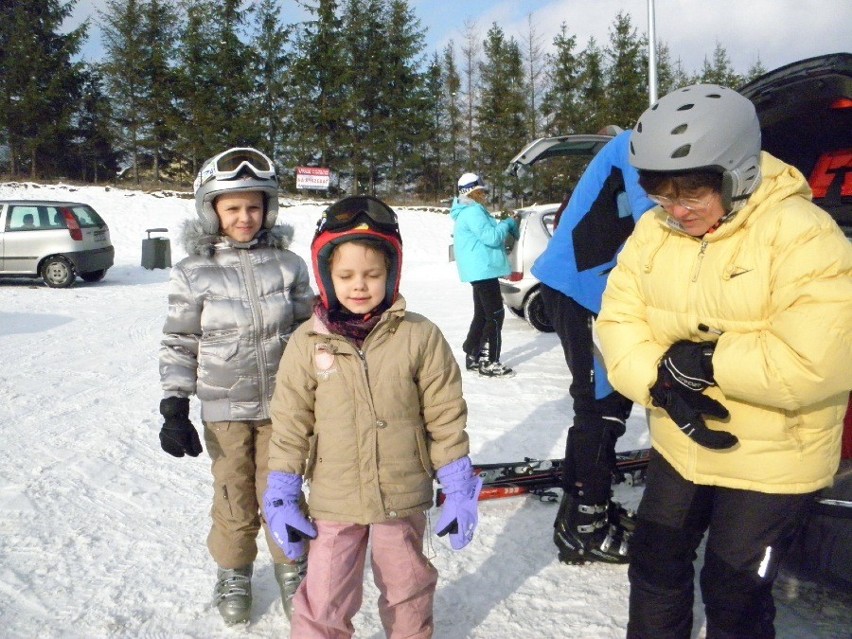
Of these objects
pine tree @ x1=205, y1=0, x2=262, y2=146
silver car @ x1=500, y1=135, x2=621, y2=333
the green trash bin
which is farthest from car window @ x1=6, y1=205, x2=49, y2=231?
pine tree @ x1=205, y1=0, x2=262, y2=146

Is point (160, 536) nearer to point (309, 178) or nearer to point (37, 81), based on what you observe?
point (309, 178)

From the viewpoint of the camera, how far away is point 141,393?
6340 mm

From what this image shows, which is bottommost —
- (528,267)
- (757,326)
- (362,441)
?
(362,441)

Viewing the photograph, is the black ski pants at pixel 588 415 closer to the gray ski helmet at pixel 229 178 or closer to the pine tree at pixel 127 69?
the gray ski helmet at pixel 229 178

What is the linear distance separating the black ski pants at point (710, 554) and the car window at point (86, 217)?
14.7 m

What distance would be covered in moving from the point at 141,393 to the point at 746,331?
17.9ft

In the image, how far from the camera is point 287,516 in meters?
2.25

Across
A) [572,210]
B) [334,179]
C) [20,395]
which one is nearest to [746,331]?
[572,210]

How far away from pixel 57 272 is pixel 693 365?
1447 centimetres

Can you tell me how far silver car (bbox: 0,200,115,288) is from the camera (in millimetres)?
14141

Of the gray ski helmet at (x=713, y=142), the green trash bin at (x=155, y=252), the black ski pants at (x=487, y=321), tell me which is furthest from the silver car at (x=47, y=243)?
the gray ski helmet at (x=713, y=142)

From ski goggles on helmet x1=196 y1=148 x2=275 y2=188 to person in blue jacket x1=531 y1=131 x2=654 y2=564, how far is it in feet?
4.25

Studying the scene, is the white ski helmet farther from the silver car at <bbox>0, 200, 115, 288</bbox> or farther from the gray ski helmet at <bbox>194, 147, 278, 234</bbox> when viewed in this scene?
the silver car at <bbox>0, 200, 115, 288</bbox>

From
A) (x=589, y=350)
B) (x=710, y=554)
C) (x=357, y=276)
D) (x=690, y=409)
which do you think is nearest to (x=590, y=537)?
(x=589, y=350)
